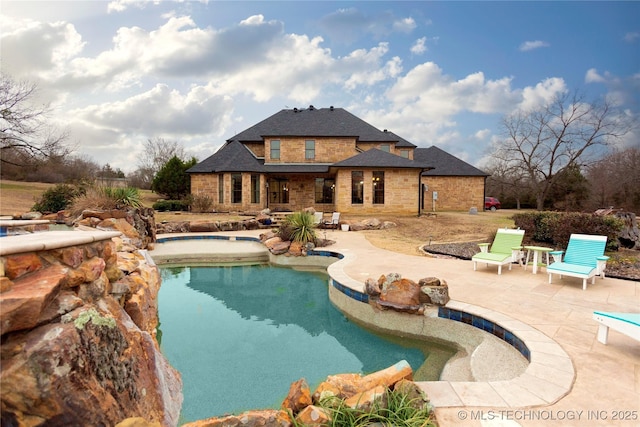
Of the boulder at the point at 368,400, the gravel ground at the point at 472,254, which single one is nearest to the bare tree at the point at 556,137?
the gravel ground at the point at 472,254

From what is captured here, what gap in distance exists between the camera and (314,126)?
979 inches

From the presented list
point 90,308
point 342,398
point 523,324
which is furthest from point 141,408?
point 523,324

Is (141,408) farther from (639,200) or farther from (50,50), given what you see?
(639,200)

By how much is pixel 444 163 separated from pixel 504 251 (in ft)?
71.3

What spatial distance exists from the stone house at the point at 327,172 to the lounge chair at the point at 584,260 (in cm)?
1308

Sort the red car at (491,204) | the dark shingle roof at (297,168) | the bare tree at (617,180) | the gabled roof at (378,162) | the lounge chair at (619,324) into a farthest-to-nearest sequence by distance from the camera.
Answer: the red car at (491,204) < the dark shingle roof at (297,168) < the bare tree at (617,180) < the gabled roof at (378,162) < the lounge chair at (619,324)

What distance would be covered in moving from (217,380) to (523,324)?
13.3 feet

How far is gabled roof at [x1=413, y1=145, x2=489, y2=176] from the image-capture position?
26.6m

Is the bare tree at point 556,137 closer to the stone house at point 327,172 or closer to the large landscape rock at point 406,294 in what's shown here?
the stone house at point 327,172

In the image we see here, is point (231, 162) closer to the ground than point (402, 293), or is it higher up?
higher up

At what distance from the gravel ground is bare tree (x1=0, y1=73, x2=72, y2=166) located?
79.0ft

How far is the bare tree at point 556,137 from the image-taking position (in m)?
23.2

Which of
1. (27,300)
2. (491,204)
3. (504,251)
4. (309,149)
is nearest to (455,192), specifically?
(491,204)

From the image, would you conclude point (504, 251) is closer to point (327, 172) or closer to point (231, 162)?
point (327, 172)
